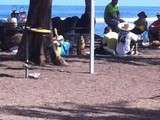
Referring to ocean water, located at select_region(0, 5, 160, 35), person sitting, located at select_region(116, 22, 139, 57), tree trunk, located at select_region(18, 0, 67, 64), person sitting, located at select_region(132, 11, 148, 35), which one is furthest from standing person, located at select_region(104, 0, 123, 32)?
tree trunk, located at select_region(18, 0, 67, 64)

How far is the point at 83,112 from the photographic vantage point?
10055mm

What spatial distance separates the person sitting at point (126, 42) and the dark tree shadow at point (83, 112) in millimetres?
8267

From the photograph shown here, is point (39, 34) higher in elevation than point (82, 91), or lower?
higher

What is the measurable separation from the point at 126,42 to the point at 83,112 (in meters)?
9.03

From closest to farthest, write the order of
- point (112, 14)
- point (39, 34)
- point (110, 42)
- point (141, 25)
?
point (39, 34) → point (110, 42) → point (141, 25) → point (112, 14)

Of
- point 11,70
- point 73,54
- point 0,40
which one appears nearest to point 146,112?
point 11,70

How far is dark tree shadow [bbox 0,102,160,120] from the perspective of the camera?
31.7 ft

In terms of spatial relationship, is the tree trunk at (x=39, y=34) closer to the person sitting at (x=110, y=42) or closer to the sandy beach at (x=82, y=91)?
the sandy beach at (x=82, y=91)

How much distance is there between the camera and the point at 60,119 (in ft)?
30.9

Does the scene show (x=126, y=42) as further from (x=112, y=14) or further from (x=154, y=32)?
(x=112, y=14)

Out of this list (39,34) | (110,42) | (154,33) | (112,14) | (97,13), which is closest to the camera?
(39,34)

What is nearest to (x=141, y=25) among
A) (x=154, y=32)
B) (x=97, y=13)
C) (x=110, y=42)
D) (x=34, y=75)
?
(x=154, y=32)

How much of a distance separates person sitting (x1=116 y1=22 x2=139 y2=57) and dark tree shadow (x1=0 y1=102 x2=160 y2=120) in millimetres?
8267

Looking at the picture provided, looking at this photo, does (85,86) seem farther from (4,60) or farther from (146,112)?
(4,60)
